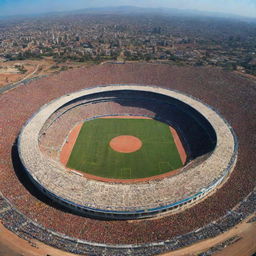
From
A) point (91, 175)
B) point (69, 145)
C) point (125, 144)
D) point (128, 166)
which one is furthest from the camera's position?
point (125, 144)

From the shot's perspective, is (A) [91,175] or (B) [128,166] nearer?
(A) [91,175]

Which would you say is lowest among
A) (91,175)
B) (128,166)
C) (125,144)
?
(125,144)

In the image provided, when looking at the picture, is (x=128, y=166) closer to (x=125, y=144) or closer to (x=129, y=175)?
(x=129, y=175)

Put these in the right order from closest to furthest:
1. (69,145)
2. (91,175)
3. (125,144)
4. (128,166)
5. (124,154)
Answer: (91,175) → (128,166) → (124,154) → (69,145) → (125,144)

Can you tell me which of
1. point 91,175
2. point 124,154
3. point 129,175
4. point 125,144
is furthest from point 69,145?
point 129,175

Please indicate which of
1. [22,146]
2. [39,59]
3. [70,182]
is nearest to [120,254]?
[70,182]

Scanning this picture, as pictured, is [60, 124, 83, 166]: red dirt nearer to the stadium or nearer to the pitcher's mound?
the stadium
